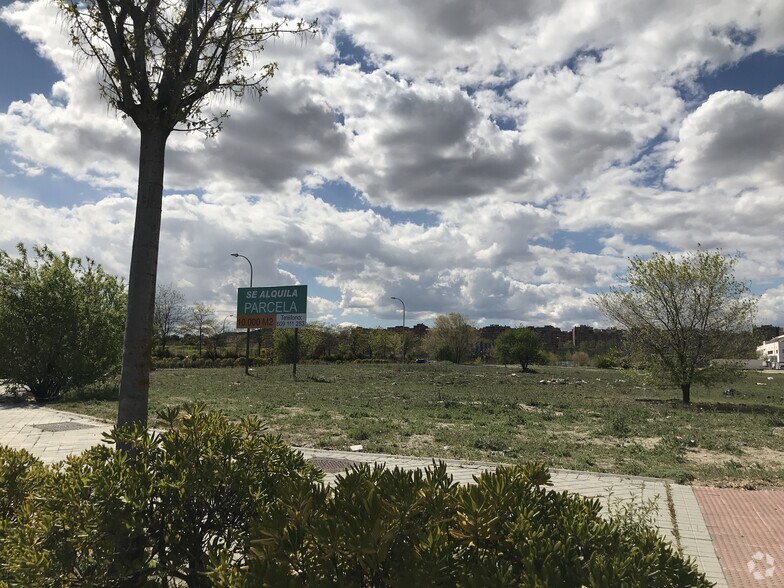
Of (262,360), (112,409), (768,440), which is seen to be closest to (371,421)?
(112,409)

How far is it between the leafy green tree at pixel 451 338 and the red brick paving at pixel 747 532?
68.8 metres

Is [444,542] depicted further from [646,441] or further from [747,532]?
[646,441]

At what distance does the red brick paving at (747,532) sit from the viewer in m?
4.34

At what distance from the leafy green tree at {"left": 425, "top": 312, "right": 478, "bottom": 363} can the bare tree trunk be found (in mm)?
72755

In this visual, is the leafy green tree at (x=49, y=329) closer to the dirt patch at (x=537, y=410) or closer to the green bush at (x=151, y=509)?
the dirt patch at (x=537, y=410)

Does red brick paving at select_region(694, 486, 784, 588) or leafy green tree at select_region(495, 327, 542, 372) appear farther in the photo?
leafy green tree at select_region(495, 327, 542, 372)

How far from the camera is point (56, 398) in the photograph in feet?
59.4

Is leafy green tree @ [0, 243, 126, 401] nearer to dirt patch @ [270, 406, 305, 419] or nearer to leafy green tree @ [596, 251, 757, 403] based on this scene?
dirt patch @ [270, 406, 305, 419]

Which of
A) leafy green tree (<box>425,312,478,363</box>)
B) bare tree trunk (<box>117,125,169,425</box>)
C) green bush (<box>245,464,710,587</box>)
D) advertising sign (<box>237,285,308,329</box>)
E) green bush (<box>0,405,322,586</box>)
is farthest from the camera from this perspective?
leafy green tree (<box>425,312,478,363</box>)

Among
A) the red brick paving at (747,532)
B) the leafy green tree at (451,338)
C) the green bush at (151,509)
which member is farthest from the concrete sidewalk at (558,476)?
the leafy green tree at (451,338)

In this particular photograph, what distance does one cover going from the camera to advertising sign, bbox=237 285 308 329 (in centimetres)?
3203

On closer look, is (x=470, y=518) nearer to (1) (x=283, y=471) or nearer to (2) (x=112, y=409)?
(1) (x=283, y=471)

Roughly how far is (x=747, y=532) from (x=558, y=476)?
253cm

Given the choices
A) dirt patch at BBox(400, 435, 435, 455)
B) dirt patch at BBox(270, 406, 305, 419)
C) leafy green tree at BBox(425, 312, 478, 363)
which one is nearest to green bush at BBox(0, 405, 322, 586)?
dirt patch at BBox(400, 435, 435, 455)
